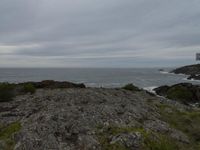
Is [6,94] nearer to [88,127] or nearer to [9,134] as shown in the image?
[9,134]

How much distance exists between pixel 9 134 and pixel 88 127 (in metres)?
4.61

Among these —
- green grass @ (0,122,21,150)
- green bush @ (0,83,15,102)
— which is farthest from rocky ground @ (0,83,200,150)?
green bush @ (0,83,15,102)

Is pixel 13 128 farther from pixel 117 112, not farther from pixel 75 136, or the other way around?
pixel 117 112

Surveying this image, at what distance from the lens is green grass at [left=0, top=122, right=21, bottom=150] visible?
1764 cm

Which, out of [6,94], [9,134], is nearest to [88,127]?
[9,134]

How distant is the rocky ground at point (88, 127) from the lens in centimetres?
1789

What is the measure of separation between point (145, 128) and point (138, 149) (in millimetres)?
3059

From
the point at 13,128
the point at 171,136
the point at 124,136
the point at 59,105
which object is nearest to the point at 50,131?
the point at 13,128

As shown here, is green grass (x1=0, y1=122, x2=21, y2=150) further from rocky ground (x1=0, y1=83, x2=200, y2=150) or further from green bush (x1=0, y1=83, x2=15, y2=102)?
green bush (x1=0, y1=83, x2=15, y2=102)

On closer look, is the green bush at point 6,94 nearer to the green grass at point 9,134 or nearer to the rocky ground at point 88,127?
the rocky ground at point 88,127

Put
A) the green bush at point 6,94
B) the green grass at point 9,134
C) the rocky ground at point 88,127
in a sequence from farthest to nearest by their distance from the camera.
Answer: the green bush at point 6,94, the rocky ground at point 88,127, the green grass at point 9,134

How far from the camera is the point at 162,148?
1833cm

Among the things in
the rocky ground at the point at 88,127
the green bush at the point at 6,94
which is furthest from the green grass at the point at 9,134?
the green bush at the point at 6,94

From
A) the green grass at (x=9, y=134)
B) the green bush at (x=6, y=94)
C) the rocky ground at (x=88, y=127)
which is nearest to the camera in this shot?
the green grass at (x=9, y=134)
